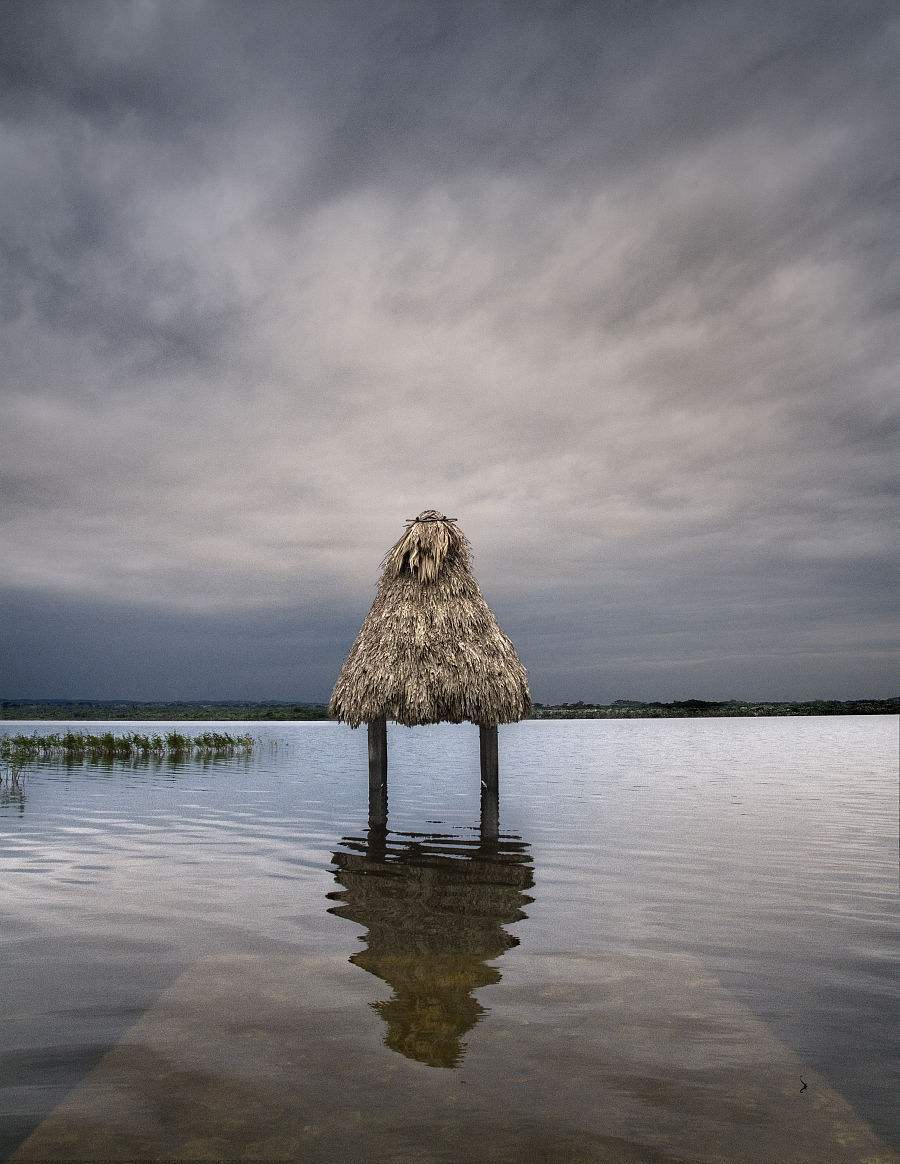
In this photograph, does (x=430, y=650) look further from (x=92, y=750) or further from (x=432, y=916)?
(x=92, y=750)

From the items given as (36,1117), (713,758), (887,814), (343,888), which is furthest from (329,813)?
(713,758)

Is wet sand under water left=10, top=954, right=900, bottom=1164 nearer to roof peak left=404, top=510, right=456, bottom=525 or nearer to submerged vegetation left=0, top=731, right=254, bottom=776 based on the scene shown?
roof peak left=404, top=510, right=456, bottom=525

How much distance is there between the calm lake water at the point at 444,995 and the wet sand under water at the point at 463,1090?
2 cm

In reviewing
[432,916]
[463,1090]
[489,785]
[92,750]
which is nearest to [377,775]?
[489,785]

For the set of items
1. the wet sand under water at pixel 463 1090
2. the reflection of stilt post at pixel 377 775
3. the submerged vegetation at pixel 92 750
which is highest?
the reflection of stilt post at pixel 377 775

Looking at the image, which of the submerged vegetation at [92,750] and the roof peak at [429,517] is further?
the submerged vegetation at [92,750]

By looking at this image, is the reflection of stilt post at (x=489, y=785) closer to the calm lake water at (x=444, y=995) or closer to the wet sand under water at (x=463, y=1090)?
the calm lake water at (x=444, y=995)

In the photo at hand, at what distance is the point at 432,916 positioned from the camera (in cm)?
1032

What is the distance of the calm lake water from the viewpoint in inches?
194

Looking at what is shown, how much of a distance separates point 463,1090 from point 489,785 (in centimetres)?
1151

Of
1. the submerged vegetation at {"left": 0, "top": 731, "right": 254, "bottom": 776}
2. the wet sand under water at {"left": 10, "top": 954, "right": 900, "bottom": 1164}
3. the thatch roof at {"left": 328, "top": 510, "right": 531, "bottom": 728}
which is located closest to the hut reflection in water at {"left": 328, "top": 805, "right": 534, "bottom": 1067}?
the wet sand under water at {"left": 10, "top": 954, "right": 900, "bottom": 1164}

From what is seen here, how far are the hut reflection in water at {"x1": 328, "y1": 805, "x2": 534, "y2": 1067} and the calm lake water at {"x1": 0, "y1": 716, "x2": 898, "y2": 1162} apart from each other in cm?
5

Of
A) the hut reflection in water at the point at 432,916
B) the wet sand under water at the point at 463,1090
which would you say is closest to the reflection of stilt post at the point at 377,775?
the hut reflection in water at the point at 432,916

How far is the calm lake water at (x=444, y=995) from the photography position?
16.1 ft
